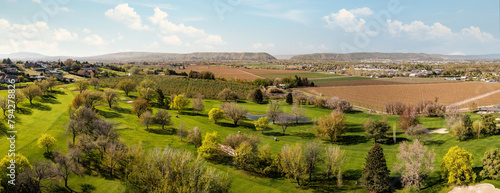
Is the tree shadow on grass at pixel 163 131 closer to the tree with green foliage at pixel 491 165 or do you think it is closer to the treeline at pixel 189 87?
the treeline at pixel 189 87

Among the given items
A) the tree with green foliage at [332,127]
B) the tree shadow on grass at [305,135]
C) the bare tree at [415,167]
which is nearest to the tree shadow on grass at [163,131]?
the tree shadow on grass at [305,135]

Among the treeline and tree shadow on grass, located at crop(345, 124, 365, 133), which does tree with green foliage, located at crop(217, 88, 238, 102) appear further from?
tree shadow on grass, located at crop(345, 124, 365, 133)

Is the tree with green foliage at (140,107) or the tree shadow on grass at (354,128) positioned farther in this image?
the tree with green foliage at (140,107)

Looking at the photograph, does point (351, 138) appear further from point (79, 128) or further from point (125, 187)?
point (79, 128)

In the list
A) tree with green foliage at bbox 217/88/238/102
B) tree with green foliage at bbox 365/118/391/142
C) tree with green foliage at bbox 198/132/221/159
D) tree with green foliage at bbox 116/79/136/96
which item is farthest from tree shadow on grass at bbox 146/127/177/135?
tree with green foliage at bbox 116/79/136/96

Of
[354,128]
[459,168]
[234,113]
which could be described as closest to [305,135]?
[354,128]
